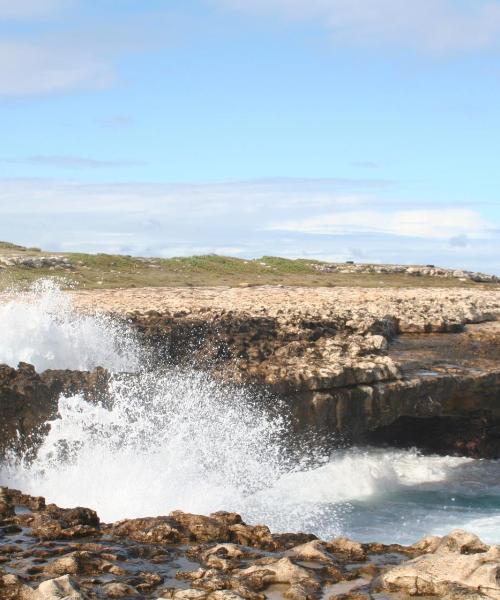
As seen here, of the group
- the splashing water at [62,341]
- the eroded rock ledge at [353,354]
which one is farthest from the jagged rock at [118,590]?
the splashing water at [62,341]

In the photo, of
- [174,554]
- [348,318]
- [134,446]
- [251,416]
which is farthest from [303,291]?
[174,554]

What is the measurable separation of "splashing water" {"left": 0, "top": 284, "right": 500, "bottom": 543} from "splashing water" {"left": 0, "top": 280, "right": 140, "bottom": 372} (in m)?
0.03

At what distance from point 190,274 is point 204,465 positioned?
2551cm

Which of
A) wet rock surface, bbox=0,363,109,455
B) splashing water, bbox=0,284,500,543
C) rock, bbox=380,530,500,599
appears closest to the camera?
rock, bbox=380,530,500,599

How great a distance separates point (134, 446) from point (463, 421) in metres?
10.7

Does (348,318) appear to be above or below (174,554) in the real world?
above

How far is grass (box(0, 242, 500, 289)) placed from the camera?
35.6 meters

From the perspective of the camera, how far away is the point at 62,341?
67.5ft

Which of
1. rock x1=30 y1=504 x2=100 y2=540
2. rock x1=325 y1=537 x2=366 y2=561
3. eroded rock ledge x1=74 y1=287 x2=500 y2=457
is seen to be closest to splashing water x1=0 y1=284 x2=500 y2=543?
eroded rock ledge x1=74 y1=287 x2=500 y2=457

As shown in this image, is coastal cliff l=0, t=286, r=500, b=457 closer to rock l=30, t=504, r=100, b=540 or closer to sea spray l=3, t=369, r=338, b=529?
sea spray l=3, t=369, r=338, b=529

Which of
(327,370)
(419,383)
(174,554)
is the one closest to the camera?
Answer: (174,554)

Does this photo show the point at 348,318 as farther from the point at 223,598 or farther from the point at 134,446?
the point at 223,598

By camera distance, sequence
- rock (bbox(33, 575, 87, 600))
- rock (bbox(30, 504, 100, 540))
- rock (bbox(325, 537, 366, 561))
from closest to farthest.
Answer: rock (bbox(33, 575, 87, 600)) < rock (bbox(325, 537, 366, 561)) < rock (bbox(30, 504, 100, 540))

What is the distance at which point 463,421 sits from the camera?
23.5m
